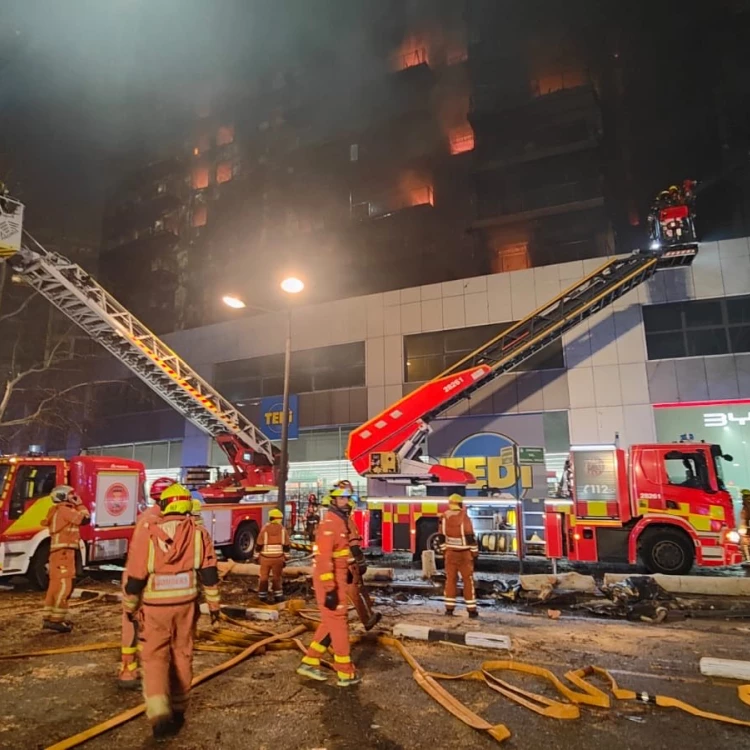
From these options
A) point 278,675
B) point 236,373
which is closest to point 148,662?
point 278,675

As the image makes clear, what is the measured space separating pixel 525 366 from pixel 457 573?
11420mm

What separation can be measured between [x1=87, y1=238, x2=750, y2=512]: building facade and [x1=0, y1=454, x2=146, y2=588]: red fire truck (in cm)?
769

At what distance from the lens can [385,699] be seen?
411 centimetres

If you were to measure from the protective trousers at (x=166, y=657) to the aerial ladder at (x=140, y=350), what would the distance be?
990cm

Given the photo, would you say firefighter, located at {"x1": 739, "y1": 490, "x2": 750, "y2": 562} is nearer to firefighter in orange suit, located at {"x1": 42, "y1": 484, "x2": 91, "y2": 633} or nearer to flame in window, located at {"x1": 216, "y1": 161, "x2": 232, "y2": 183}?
firefighter in orange suit, located at {"x1": 42, "y1": 484, "x2": 91, "y2": 633}

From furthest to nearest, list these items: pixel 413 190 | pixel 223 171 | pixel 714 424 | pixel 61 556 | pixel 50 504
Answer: pixel 223 171 < pixel 413 190 < pixel 714 424 < pixel 50 504 < pixel 61 556

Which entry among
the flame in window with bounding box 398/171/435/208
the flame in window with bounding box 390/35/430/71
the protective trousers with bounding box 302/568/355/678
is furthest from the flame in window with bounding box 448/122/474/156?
the protective trousers with bounding box 302/568/355/678

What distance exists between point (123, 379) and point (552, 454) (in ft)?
66.7

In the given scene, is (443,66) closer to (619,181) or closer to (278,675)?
(619,181)

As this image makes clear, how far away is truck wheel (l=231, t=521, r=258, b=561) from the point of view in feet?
41.2

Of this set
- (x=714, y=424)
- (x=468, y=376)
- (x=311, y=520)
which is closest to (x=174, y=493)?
(x=468, y=376)

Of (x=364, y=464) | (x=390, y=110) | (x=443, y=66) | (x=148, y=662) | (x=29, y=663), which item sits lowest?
(x=29, y=663)

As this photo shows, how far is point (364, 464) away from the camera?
40.9 ft

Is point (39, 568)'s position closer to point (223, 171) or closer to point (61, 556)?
point (61, 556)
